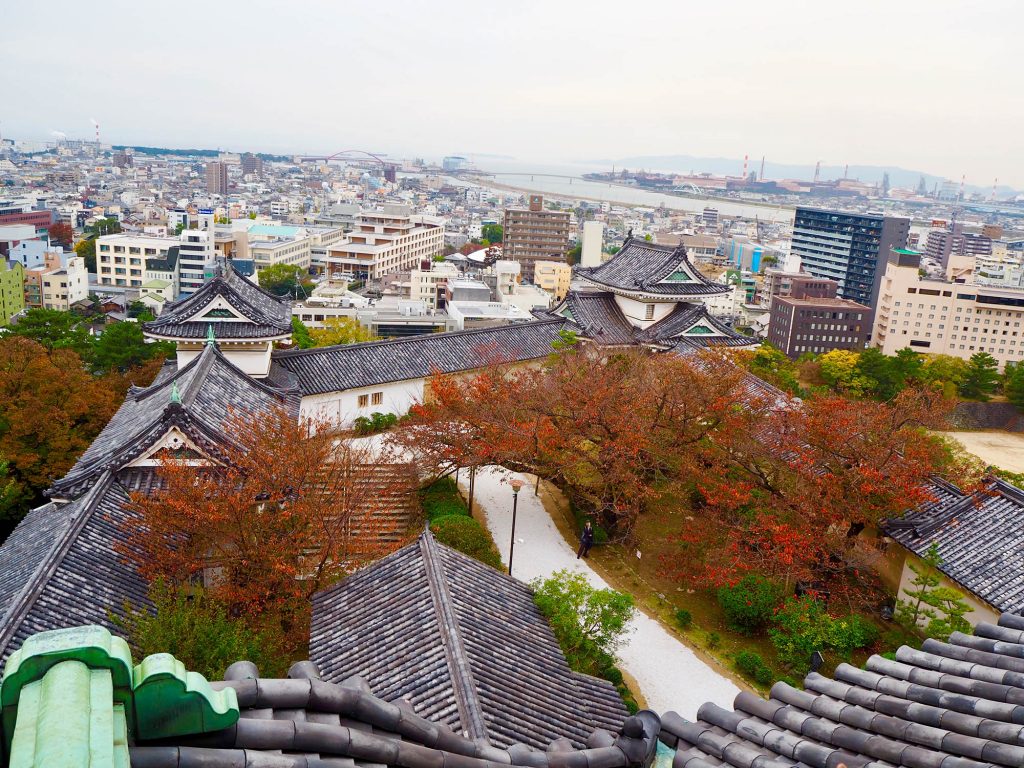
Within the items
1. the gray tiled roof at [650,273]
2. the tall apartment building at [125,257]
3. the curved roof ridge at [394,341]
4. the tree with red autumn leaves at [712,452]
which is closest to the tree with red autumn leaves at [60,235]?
the tall apartment building at [125,257]

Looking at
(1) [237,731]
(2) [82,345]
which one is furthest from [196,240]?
(1) [237,731]

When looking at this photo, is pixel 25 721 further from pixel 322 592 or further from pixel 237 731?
pixel 322 592

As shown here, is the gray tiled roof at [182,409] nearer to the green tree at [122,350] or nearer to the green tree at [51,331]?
the green tree at [122,350]

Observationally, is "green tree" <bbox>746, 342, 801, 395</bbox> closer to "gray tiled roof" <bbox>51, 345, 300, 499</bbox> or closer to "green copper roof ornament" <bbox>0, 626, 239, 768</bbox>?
"gray tiled roof" <bbox>51, 345, 300, 499</bbox>

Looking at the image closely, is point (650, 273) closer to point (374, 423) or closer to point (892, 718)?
point (374, 423)

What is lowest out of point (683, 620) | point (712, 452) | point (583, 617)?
point (683, 620)

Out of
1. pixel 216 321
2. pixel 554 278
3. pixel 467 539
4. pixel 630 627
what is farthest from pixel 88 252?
pixel 630 627
